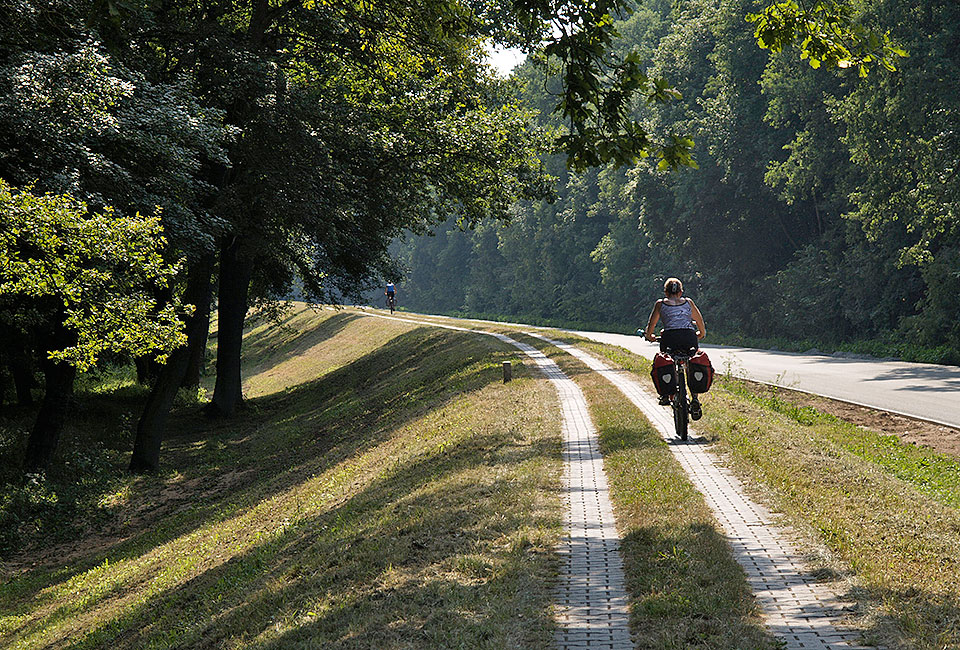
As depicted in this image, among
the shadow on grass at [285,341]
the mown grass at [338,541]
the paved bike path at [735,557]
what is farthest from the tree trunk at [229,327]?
the shadow on grass at [285,341]

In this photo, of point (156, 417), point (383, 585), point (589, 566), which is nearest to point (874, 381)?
point (589, 566)

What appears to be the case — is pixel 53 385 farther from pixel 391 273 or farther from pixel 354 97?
pixel 391 273

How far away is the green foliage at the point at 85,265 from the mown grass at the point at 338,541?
336cm

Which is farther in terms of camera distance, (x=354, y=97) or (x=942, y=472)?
(x=354, y=97)

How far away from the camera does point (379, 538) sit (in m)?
7.72

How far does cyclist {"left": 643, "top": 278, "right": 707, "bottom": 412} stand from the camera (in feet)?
34.5

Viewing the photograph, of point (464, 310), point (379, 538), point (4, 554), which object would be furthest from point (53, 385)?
point (464, 310)

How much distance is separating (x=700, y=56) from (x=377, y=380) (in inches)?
1214

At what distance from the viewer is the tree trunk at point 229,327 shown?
23531 mm

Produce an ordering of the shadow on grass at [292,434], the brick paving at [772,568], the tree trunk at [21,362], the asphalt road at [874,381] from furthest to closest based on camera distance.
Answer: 1. the tree trunk at [21,362]
2. the asphalt road at [874,381]
3. the shadow on grass at [292,434]
4. the brick paving at [772,568]

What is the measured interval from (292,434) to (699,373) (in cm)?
1352

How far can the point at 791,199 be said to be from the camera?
1368 inches

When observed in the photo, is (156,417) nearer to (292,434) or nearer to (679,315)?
(292,434)

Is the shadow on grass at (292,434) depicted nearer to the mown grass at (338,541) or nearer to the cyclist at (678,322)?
the mown grass at (338,541)
